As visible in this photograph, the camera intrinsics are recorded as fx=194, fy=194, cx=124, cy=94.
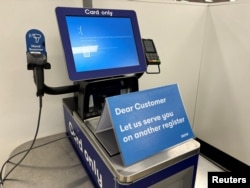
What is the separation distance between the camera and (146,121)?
0.57 m

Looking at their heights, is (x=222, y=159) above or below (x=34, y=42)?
below

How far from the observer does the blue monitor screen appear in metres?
0.69

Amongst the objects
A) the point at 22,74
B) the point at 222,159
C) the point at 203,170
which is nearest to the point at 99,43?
the point at 22,74

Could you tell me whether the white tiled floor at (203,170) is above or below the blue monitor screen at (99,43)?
below

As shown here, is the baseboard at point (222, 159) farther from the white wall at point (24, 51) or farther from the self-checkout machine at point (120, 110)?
the self-checkout machine at point (120, 110)

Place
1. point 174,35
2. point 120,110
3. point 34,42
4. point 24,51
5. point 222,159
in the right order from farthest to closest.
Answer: point 222,159
point 174,35
point 24,51
point 34,42
point 120,110

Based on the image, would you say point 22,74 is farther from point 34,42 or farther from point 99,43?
point 99,43

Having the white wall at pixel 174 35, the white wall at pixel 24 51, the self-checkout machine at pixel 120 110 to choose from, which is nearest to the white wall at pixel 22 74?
the white wall at pixel 24 51

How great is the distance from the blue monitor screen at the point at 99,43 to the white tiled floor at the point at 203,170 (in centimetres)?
93

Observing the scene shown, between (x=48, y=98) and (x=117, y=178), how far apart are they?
675 millimetres

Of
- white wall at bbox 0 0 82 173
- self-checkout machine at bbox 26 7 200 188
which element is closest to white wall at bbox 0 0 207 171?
white wall at bbox 0 0 82 173

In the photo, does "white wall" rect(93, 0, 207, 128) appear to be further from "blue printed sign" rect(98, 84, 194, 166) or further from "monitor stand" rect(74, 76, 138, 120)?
"blue printed sign" rect(98, 84, 194, 166)

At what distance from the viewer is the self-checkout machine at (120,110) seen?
0.54 metres

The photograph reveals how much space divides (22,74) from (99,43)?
1.49 feet
